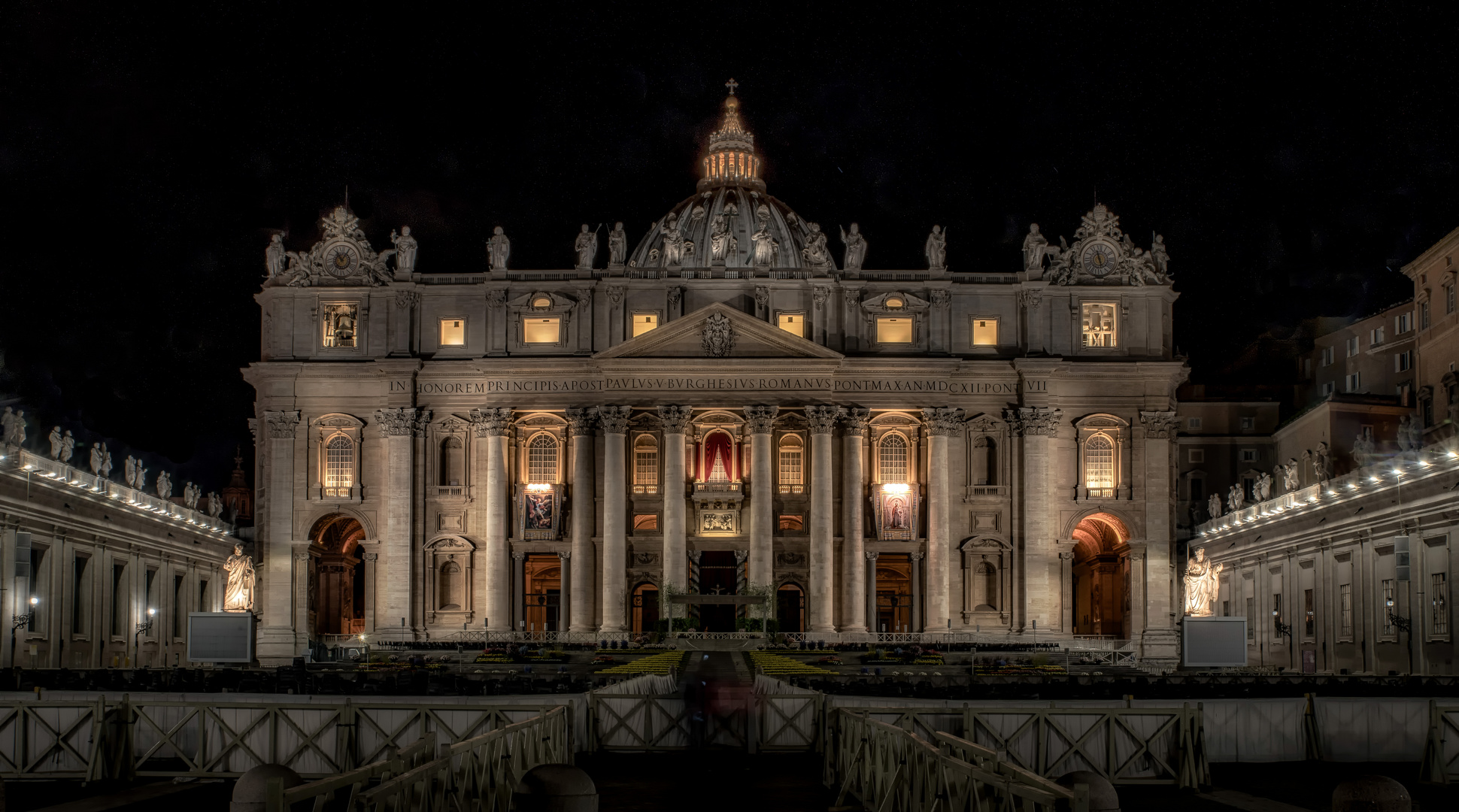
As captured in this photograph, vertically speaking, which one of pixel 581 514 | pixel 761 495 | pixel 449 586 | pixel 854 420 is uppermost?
pixel 854 420

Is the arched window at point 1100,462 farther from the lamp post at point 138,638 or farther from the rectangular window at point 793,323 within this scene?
the lamp post at point 138,638

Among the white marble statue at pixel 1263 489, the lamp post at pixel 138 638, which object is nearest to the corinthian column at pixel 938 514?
the white marble statue at pixel 1263 489

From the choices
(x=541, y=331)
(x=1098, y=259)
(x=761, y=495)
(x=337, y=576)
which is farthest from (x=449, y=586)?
(x=1098, y=259)

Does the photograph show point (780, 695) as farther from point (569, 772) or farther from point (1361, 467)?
point (1361, 467)

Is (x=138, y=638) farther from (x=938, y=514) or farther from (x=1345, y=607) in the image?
(x=1345, y=607)

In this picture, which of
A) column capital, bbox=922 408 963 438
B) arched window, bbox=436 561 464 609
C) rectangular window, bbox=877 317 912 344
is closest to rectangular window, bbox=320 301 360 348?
arched window, bbox=436 561 464 609

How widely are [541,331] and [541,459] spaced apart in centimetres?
853

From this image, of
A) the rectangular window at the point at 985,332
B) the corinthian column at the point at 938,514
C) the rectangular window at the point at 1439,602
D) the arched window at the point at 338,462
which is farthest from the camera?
the rectangular window at the point at 985,332

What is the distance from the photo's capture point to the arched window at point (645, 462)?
110 metres

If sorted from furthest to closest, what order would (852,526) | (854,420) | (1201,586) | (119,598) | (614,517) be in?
1. (854,420)
2. (852,526)
3. (614,517)
4. (119,598)
5. (1201,586)

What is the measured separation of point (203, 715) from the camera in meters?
34.8

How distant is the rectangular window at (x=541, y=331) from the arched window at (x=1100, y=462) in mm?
35837

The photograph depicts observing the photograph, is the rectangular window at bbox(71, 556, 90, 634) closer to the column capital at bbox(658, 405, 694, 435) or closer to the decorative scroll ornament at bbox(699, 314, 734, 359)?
the column capital at bbox(658, 405, 694, 435)

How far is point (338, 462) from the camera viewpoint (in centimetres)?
11025
